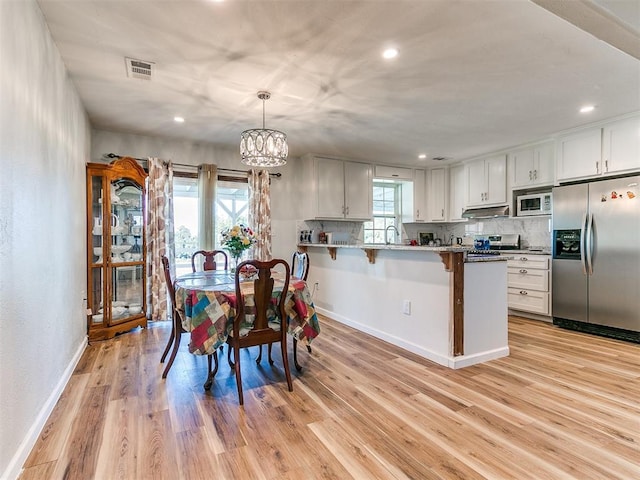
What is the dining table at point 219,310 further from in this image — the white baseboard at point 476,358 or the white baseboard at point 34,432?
the white baseboard at point 476,358

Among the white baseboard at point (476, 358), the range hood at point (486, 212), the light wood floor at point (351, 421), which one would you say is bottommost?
the light wood floor at point (351, 421)

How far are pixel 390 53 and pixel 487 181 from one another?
3.72 m

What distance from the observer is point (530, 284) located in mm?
4590

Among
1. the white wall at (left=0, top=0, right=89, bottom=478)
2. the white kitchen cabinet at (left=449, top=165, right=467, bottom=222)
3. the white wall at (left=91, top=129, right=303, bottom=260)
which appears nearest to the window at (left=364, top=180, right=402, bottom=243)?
the white kitchen cabinet at (left=449, top=165, right=467, bottom=222)

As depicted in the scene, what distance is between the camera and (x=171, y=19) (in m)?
2.08

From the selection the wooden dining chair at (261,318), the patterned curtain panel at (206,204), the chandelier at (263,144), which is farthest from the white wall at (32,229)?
the patterned curtain panel at (206,204)

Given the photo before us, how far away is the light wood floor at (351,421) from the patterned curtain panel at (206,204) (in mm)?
1879

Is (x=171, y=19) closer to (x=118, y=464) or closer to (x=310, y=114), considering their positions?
(x=310, y=114)

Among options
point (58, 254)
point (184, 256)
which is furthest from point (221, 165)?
point (58, 254)

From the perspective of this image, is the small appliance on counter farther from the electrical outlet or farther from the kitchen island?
the electrical outlet

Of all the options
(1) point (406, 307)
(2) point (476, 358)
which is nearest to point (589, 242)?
(2) point (476, 358)

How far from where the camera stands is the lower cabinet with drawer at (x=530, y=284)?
14.5 feet

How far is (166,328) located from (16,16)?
3325 mm

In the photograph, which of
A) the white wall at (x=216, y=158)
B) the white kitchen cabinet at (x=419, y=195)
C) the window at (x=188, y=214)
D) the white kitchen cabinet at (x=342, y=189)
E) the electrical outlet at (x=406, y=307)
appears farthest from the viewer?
the white kitchen cabinet at (x=419, y=195)
